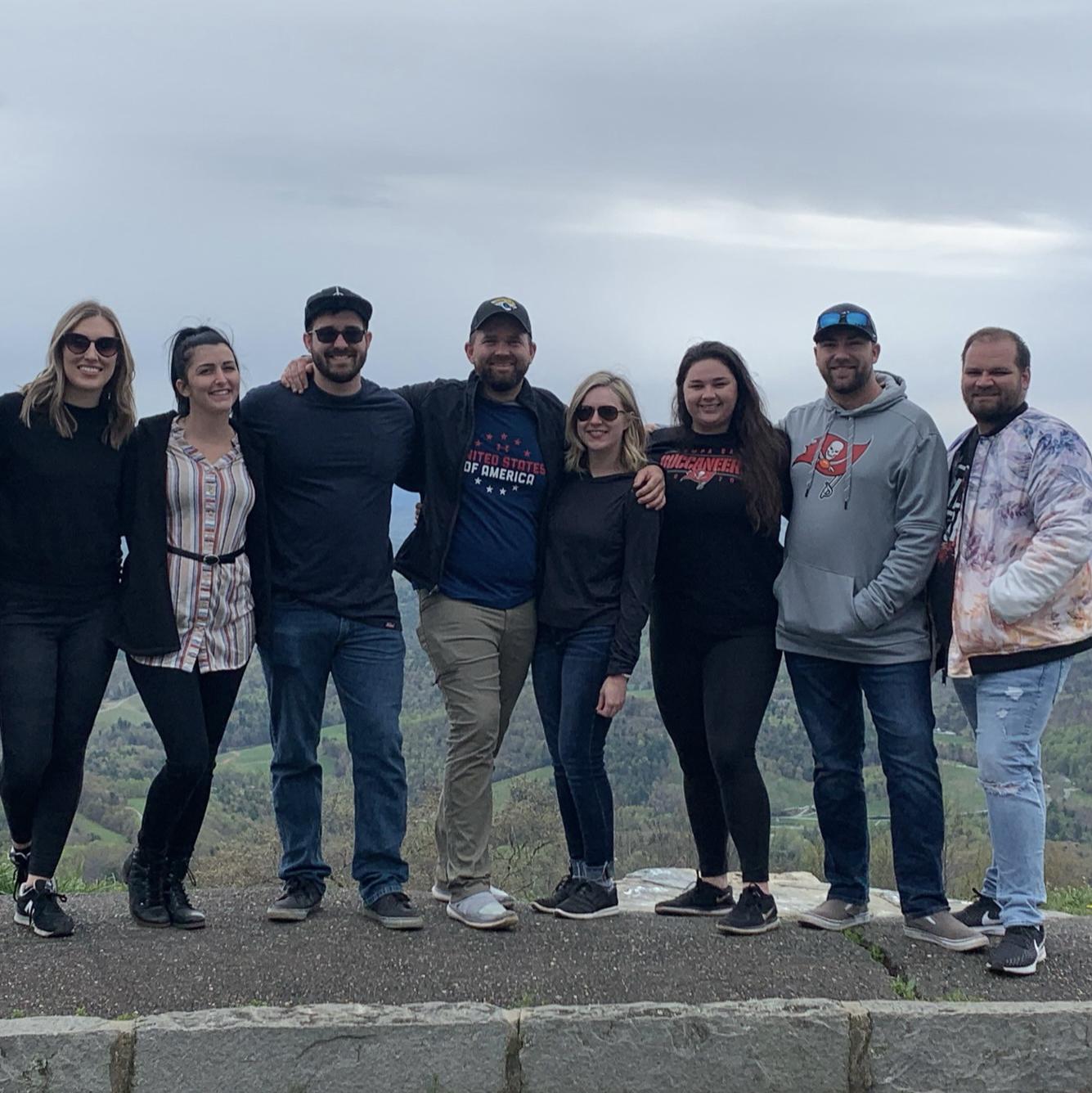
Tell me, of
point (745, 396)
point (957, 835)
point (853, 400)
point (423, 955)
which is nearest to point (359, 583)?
point (423, 955)

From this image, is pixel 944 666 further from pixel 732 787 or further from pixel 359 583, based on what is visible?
Result: pixel 359 583

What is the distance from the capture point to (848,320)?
536 centimetres

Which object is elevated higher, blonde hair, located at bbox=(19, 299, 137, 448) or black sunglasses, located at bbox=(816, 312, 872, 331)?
black sunglasses, located at bbox=(816, 312, 872, 331)

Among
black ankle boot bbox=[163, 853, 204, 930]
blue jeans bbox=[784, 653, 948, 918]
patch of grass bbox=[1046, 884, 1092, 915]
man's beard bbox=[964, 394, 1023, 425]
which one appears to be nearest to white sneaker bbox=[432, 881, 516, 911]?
black ankle boot bbox=[163, 853, 204, 930]

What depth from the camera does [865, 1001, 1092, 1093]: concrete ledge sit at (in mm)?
4477

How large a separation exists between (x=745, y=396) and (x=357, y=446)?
5.98 ft

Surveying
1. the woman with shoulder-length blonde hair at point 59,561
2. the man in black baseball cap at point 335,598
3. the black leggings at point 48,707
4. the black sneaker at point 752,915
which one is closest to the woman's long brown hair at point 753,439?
the man in black baseball cap at point 335,598

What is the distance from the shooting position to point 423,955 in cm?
514

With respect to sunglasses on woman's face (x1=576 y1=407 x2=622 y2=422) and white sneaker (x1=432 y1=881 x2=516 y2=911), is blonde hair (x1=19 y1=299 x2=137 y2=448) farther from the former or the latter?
white sneaker (x1=432 y1=881 x2=516 y2=911)

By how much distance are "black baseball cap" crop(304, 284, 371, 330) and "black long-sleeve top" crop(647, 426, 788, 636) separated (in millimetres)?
1599

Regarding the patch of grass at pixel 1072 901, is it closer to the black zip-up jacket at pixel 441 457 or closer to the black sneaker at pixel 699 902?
the black sneaker at pixel 699 902

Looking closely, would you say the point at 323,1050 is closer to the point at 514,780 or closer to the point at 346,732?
the point at 346,732

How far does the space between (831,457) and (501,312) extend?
66.0 inches

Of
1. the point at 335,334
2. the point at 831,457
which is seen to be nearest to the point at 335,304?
the point at 335,334
